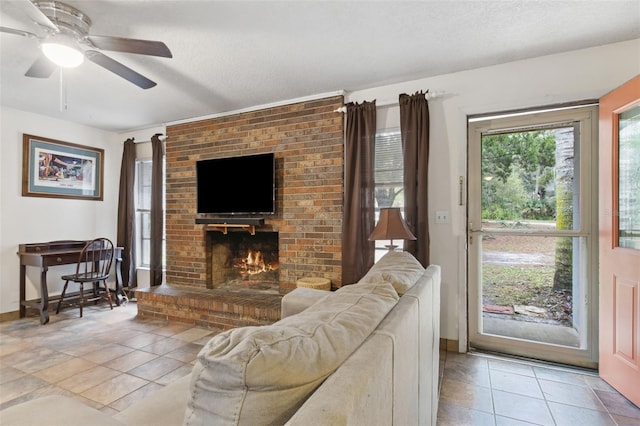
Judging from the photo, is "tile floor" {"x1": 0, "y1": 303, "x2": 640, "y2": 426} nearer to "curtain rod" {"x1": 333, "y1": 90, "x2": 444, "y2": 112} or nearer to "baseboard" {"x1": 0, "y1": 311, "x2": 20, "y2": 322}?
"baseboard" {"x1": 0, "y1": 311, "x2": 20, "y2": 322}

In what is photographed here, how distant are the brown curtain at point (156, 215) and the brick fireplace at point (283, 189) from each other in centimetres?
20

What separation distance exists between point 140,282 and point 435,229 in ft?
13.6

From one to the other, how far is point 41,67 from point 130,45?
85cm

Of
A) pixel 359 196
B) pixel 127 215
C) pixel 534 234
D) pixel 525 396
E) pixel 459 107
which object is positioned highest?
pixel 459 107

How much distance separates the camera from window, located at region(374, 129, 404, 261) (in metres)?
Answer: 2.99

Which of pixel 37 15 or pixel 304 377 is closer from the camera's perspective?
pixel 304 377

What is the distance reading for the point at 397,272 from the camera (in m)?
1.42

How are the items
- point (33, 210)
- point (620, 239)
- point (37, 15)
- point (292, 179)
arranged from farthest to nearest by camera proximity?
point (33, 210), point (292, 179), point (620, 239), point (37, 15)

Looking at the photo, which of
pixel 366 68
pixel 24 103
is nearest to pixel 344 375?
pixel 366 68

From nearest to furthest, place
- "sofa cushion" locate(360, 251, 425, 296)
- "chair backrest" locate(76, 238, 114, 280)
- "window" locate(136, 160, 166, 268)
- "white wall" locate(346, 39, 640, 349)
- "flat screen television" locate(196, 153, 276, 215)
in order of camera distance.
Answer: "sofa cushion" locate(360, 251, 425, 296), "white wall" locate(346, 39, 640, 349), "flat screen television" locate(196, 153, 276, 215), "chair backrest" locate(76, 238, 114, 280), "window" locate(136, 160, 166, 268)

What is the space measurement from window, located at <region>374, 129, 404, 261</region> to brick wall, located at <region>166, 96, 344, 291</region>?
0.37m

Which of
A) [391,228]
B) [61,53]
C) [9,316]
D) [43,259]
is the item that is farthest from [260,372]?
[9,316]

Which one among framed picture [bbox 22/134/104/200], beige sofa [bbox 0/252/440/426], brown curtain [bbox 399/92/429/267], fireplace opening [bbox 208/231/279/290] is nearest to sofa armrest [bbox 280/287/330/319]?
beige sofa [bbox 0/252/440/426]

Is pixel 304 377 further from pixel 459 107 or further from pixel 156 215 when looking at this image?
pixel 156 215
